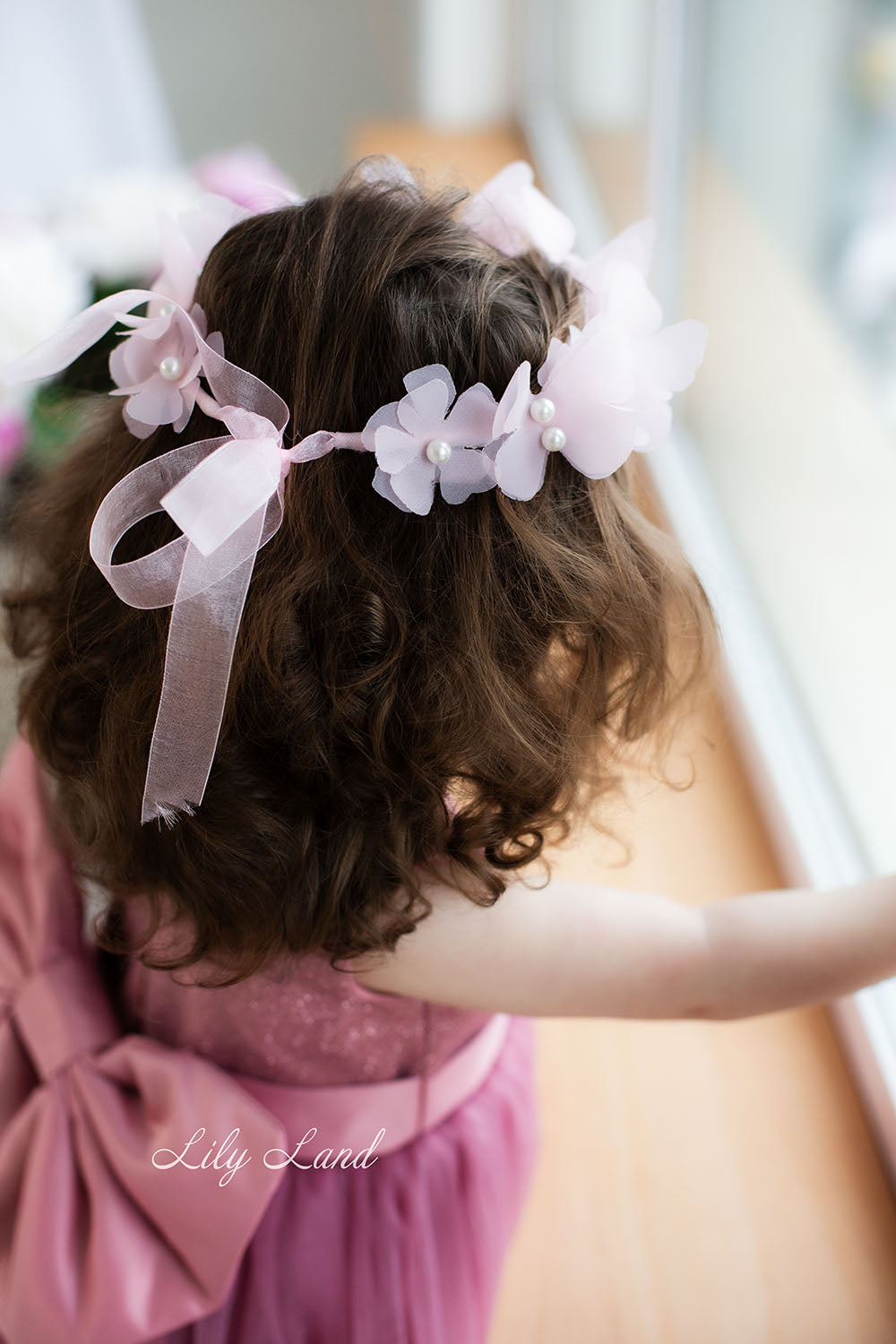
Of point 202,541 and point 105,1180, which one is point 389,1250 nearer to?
point 105,1180

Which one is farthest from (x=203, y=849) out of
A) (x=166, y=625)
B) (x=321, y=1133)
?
(x=321, y=1133)

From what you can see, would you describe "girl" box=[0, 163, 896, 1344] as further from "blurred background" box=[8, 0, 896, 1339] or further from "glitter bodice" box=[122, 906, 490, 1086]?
"blurred background" box=[8, 0, 896, 1339]

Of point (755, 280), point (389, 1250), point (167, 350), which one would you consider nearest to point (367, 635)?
point (167, 350)

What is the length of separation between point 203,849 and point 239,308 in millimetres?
253

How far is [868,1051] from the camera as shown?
2.39 ft

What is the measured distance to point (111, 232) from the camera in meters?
1.35

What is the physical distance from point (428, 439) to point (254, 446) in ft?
0.24

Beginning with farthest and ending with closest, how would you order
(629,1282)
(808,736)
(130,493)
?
1. (808,736)
2. (629,1282)
3. (130,493)

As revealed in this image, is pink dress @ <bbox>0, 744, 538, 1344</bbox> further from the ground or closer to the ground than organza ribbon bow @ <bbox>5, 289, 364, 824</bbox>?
closer to the ground

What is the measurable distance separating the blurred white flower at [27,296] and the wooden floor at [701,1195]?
24.1 inches

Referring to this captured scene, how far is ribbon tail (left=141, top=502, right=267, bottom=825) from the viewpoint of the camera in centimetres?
46

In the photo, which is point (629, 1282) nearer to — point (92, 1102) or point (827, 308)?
point (92, 1102)

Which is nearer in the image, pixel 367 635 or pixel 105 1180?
pixel 367 635

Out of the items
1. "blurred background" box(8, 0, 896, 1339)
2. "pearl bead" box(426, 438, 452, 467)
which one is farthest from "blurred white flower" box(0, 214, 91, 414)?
"pearl bead" box(426, 438, 452, 467)
